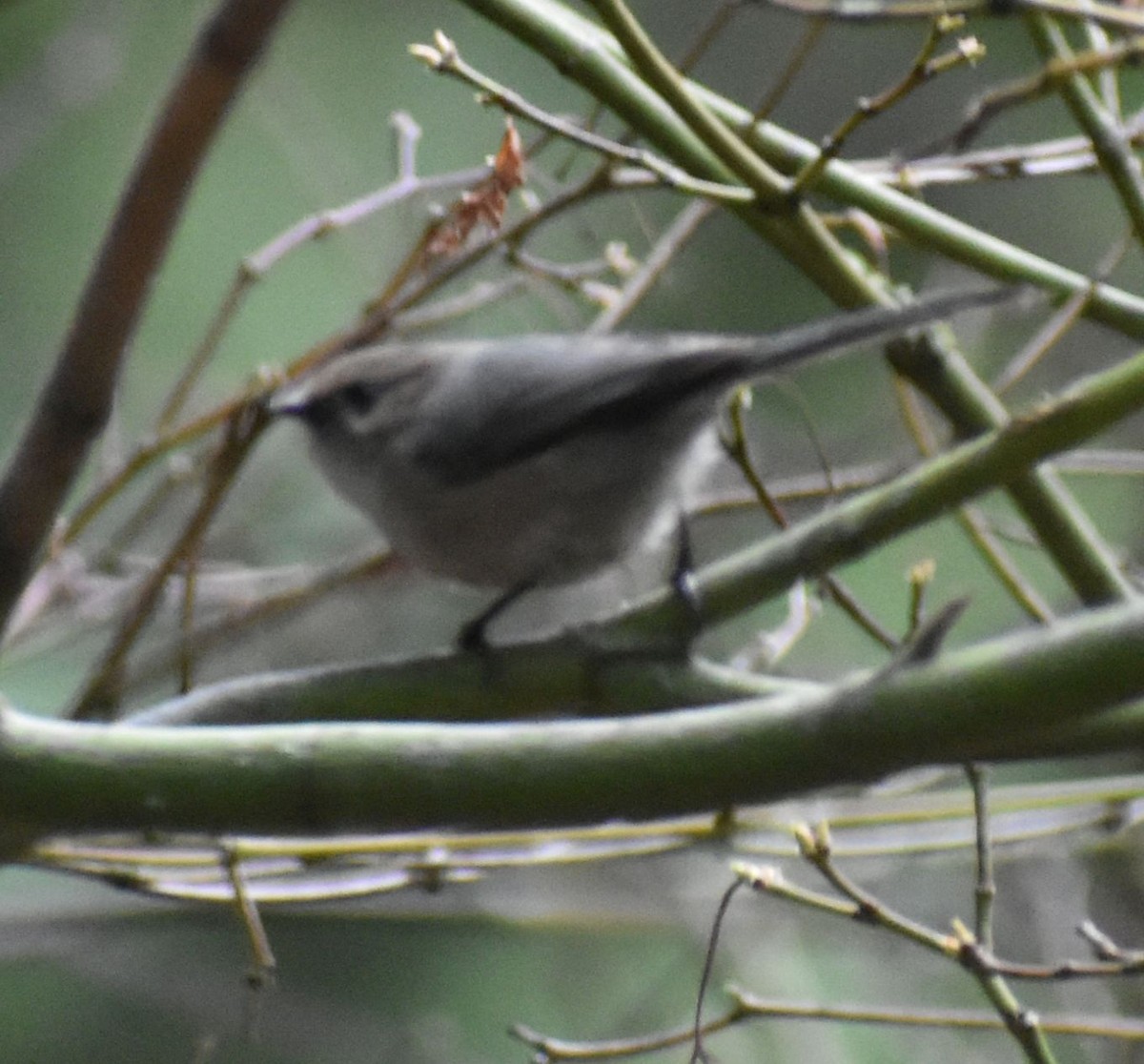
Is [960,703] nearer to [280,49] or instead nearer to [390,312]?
[390,312]

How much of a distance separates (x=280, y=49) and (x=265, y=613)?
5.60 feet

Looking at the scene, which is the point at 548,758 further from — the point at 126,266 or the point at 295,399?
the point at 295,399

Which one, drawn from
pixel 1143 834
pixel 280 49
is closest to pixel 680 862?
pixel 1143 834

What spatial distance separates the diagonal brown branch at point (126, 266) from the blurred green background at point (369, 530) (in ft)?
2.24

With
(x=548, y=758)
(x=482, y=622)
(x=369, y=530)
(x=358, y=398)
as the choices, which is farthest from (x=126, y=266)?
(x=369, y=530)

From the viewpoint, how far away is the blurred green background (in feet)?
6.96

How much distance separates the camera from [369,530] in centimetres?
272

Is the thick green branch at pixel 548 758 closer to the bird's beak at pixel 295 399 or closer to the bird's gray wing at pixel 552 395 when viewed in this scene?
the bird's gray wing at pixel 552 395

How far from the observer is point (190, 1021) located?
222 centimetres

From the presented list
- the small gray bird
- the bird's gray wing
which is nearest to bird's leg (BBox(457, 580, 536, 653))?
the small gray bird

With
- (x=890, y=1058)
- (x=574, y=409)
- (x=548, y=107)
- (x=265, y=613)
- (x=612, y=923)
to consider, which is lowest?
(x=890, y=1058)

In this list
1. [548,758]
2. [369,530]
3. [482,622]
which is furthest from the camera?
[369,530]

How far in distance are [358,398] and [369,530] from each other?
0.87m

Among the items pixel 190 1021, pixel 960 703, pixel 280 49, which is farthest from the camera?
pixel 280 49
